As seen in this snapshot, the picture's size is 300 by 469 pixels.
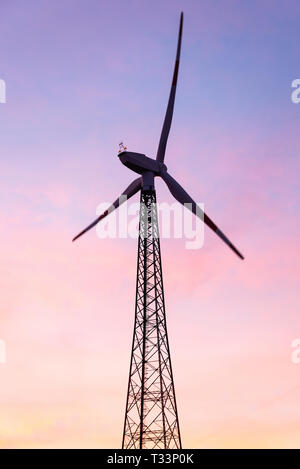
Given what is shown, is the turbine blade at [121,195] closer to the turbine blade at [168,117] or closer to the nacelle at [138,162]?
the nacelle at [138,162]

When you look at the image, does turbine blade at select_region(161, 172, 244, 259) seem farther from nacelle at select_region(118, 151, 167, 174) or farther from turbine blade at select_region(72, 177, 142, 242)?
turbine blade at select_region(72, 177, 142, 242)

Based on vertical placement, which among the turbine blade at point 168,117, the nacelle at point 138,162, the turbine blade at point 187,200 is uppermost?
the turbine blade at point 168,117

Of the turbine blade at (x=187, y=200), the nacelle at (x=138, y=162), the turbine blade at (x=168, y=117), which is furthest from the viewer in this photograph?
the turbine blade at (x=168, y=117)

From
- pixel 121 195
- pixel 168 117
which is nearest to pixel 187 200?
pixel 121 195

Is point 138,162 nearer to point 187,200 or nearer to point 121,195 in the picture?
point 121,195

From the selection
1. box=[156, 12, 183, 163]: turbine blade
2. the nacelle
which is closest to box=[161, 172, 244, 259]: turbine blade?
the nacelle

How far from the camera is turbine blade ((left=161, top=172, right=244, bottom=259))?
87.1 m

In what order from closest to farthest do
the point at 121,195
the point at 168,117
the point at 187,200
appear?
the point at 187,200 → the point at 121,195 → the point at 168,117

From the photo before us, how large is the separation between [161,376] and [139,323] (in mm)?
7198

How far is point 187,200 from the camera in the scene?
92.2 m

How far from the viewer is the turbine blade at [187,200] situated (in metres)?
87.1

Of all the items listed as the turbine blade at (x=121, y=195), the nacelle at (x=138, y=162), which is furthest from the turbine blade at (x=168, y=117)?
the turbine blade at (x=121, y=195)
